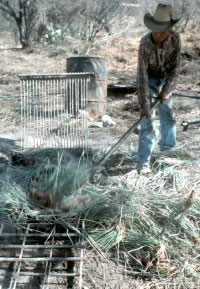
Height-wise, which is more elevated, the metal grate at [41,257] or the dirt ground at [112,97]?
the dirt ground at [112,97]

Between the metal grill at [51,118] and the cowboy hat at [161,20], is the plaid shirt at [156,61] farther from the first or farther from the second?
the metal grill at [51,118]

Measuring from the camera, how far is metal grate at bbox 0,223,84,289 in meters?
2.78

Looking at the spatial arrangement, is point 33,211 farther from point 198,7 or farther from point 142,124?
point 198,7

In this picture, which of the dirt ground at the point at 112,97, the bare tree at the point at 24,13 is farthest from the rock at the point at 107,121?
the bare tree at the point at 24,13

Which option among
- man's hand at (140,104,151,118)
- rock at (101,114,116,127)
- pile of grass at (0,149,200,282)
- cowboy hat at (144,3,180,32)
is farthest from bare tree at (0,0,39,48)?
pile of grass at (0,149,200,282)

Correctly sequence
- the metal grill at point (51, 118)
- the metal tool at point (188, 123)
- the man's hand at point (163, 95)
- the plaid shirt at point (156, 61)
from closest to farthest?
the plaid shirt at point (156, 61), the man's hand at point (163, 95), the metal grill at point (51, 118), the metal tool at point (188, 123)

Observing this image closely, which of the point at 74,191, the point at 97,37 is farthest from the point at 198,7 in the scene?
the point at 74,191

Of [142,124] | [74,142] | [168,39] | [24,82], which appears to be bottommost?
[74,142]

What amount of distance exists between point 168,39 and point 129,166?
140cm

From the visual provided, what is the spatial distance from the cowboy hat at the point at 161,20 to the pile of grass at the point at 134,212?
1382 mm

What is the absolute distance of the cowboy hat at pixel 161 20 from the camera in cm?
362

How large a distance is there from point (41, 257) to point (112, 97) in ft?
18.1

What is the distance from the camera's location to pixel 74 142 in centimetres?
500

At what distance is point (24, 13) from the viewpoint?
46.1 feet
